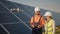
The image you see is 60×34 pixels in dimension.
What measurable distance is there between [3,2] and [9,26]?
1259 millimetres

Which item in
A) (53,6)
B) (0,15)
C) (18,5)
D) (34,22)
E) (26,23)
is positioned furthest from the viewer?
(53,6)

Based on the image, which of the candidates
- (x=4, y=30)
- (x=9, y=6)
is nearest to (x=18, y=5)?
(x=9, y=6)

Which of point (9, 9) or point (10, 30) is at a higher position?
point (9, 9)

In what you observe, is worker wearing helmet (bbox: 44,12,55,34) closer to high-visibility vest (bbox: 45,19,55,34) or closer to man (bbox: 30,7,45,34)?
high-visibility vest (bbox: 45,19,55,34)

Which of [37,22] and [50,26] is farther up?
[37,22]

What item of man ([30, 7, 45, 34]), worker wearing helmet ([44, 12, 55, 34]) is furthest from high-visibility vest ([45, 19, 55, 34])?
man ([30, 7, 45, 34])

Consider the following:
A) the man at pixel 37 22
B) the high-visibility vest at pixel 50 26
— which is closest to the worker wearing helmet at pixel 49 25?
the high-visibility vest at pixel 50 26

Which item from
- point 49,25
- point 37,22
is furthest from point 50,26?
point 37,22

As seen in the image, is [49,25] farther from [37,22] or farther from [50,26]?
[37,22]

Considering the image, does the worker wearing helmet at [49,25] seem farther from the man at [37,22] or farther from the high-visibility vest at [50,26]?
the man at [37,22]

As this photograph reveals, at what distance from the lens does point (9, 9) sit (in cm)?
816

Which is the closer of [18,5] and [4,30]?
[4,30]

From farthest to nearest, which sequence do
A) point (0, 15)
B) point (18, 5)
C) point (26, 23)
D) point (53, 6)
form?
point (53, 6), point (18, 5), point (26, 23), point (0, 15)

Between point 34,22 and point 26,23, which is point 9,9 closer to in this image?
point 26,23
